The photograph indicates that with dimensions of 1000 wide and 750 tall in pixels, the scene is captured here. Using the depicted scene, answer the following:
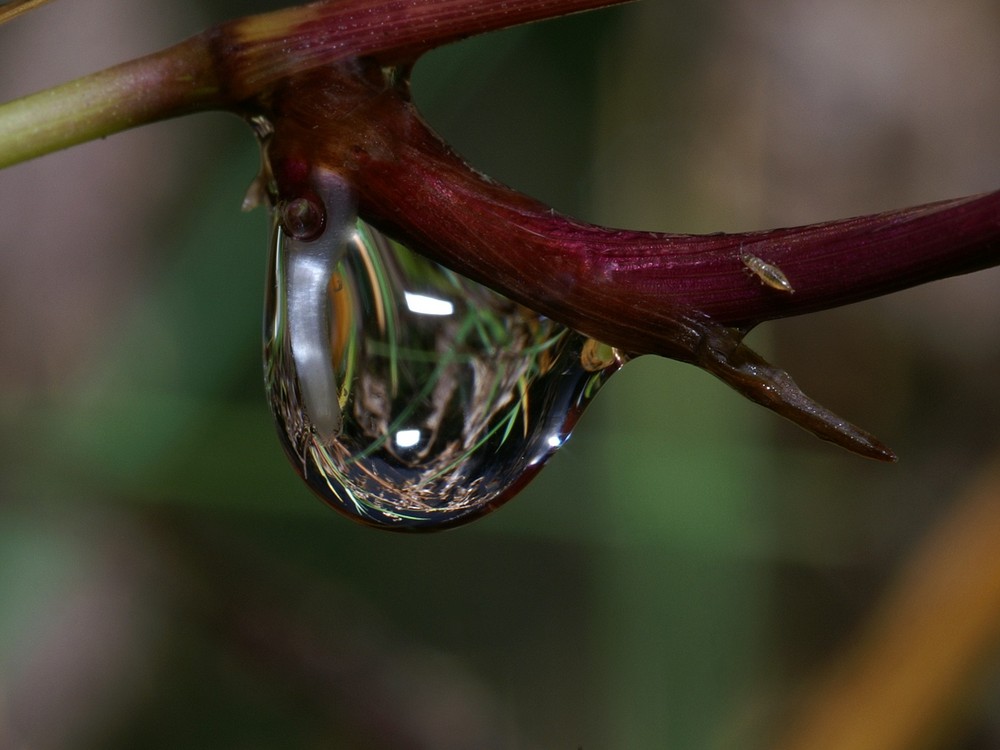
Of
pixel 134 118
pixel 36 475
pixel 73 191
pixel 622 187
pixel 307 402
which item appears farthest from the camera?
pixel 622 187

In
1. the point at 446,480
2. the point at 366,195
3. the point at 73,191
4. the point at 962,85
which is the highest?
the point at 962,85

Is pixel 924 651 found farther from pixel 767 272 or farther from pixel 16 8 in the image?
pixel 16 8

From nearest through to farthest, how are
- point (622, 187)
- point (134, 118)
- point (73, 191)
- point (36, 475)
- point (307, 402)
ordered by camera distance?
1. point (134, 118)
2. point (307, 402)
3. point (36, 475)
4. point (73, 191)
5. point (622, 187)

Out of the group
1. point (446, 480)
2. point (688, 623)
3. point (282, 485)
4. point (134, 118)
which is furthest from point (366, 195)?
→ point (688, 623)

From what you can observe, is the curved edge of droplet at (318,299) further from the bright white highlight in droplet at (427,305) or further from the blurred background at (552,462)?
the blurred background at (552,462)

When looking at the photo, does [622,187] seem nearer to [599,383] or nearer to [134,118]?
[599,383]

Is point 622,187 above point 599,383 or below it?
above

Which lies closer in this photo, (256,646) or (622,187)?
(256,646)
